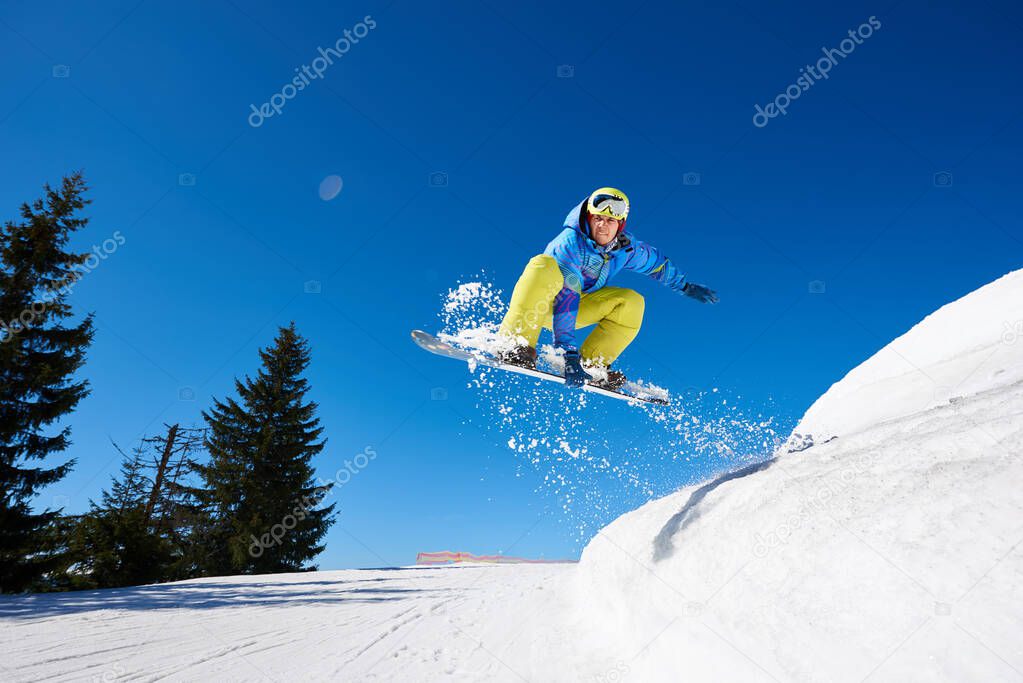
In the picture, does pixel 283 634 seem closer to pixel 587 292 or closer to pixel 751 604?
pixel 751 604

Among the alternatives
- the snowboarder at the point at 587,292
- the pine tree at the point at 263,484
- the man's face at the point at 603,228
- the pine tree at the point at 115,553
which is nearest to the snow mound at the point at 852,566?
the snowboarder at the point at 587,292

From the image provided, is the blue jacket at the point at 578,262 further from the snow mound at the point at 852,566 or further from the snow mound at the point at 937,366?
the snow mound at the point at 937,366

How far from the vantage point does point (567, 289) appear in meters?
5.87

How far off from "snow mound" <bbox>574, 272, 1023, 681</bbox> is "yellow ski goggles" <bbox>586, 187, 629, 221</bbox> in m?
3.04

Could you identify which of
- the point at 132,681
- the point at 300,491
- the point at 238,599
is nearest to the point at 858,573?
the point at 132,681

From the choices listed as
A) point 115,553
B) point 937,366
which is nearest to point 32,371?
point 115,553

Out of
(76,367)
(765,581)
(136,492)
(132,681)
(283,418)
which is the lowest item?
(132,681)

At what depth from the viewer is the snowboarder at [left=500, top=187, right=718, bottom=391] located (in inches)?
219

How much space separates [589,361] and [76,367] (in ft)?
37.9

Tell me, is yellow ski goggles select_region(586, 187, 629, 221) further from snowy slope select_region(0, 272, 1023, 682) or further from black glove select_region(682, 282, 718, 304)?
snowy slope select_region(0, 272, 1023, 682)

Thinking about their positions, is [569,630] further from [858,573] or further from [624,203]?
[624,203]

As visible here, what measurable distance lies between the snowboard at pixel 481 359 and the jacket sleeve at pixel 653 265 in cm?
161

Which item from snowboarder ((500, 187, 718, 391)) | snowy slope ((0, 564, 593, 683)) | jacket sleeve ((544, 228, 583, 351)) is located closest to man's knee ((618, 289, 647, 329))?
snowboarder ((500, 187, 718, 391))

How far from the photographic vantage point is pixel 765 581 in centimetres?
281
